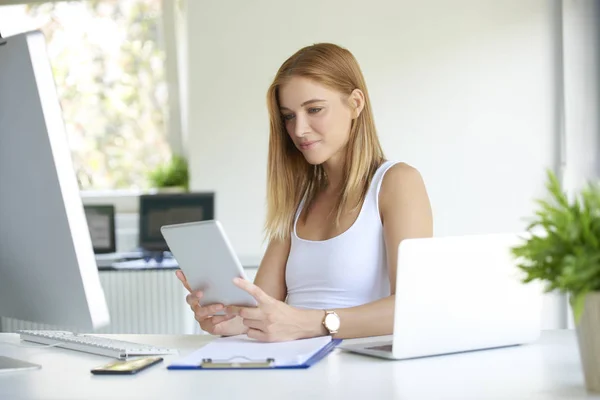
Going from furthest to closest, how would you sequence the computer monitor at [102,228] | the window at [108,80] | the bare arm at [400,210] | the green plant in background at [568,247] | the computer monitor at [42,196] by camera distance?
1. the window at [108,80]
2. the computer monitor at [102,228]
3. the bare arm at [400,210]
4. the computer monitor at [42,196]
5. the green plant in background at [568,247]

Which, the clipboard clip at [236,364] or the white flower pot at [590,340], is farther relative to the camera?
the clipboard clip at [236,364]

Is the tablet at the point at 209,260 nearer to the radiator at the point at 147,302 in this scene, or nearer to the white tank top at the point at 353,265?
the white tank top at the point at 353,265

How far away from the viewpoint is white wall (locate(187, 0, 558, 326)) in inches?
189

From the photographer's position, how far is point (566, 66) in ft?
15.3

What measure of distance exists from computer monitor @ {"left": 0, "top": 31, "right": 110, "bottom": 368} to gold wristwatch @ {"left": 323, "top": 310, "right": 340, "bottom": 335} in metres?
0.62

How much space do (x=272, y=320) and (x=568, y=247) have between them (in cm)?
74

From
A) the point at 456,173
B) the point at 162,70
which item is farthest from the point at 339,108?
the point at 162,70

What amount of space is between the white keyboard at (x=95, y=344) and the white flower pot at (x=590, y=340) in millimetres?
838

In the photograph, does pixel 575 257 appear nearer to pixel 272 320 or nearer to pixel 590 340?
pixel 590 340

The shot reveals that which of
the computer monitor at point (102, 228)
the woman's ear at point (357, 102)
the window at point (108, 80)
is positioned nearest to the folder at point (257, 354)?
the woman's ear at point (357, 102)

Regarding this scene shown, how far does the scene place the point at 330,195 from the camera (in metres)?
2.40

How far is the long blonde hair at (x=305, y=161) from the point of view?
2.29m

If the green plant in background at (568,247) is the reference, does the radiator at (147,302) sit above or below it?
below

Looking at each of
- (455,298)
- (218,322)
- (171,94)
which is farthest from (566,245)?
(171,94)
